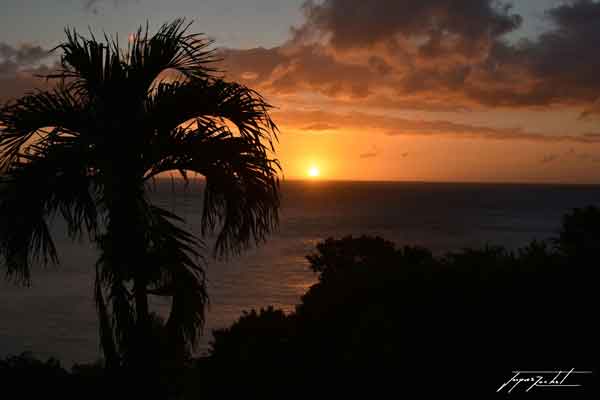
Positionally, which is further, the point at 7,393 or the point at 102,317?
the point at 7,393

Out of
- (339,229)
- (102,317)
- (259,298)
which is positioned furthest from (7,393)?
(339,229)

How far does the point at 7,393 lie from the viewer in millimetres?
6926

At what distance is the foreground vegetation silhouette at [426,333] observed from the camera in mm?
4695

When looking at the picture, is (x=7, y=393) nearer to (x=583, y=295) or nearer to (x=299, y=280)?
(x=583, y=295)

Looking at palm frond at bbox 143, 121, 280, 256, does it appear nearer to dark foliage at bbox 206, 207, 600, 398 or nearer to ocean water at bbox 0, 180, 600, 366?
ocean water at bbox 0, 180, 600, 366

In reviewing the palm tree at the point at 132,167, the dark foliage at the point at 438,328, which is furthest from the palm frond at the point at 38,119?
the dark foliage at the point at 438,328

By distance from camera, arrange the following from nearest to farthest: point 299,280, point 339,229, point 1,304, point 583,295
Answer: point 583,295, point 1,304, point 299,280, point 339,229

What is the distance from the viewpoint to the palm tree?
166 inches

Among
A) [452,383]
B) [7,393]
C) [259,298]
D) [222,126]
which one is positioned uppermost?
[222,126]

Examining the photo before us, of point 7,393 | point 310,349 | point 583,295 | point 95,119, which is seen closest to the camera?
point 95,119

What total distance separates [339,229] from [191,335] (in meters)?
113
